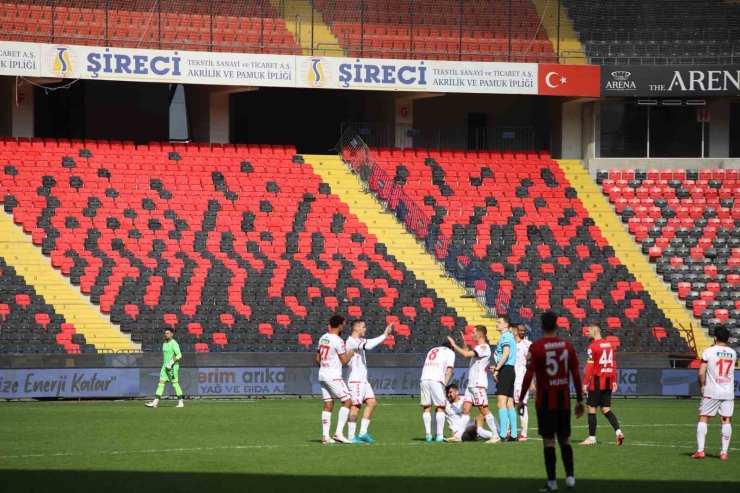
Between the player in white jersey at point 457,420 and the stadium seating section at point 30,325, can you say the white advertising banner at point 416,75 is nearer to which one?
the stadium seating section at point 30,325

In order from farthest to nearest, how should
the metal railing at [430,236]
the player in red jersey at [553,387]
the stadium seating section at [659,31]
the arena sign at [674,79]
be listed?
1. the stadium seating section at [659,31]
2. the arena sign at [674,79]
3. the metal railing at [430,236]
4. the player in red jersey at [553,387]

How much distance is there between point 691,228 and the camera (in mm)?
41719

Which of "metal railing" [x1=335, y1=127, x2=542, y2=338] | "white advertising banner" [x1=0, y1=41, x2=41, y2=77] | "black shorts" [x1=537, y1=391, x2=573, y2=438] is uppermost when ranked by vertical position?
"white advertising banner" [x1=0, y1=41, x2=41, y2=77]

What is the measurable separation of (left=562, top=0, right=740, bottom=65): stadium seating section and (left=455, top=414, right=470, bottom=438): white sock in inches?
1052

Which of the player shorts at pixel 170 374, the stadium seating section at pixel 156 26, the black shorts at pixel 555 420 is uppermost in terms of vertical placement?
the stadium seating section at pixel 156 26

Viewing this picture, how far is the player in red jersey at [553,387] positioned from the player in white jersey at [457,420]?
579 cm

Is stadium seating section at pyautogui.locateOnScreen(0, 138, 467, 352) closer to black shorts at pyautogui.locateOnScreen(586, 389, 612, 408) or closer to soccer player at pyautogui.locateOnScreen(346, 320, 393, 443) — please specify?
soccer player at pyautogui.locateOnScreen(346, 320, 393, 443)

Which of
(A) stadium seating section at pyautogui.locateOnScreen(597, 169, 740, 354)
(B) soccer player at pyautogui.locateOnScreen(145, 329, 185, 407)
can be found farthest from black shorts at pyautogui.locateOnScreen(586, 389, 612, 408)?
(A) stadium seating section at pyautogui.locateOnScreen(597, 169, 740, 354)

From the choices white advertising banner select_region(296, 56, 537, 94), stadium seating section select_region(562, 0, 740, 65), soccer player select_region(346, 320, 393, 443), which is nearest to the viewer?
soccer player select_region(346, 320, 393, 443)

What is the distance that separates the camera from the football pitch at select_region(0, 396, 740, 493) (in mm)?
14297

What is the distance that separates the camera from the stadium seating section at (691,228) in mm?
39125

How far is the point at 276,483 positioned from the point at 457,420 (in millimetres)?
6150

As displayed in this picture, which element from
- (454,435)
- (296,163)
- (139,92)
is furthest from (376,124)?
(454,435)

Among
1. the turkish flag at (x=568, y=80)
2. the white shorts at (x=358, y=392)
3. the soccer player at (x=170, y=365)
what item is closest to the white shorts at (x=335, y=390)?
the white shorts at (x=358, y=392)
